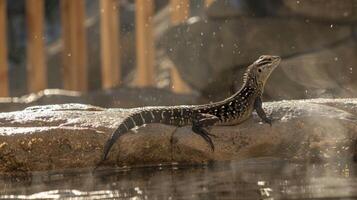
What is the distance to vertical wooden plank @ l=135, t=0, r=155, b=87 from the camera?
46.1ft

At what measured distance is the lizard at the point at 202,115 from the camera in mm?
7156

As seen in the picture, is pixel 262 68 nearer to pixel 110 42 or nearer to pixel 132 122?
pixel 132 122

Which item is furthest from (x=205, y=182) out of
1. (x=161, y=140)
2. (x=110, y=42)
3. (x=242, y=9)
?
(x=110, y=42)

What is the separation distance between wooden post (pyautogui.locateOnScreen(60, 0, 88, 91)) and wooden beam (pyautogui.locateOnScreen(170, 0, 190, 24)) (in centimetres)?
172

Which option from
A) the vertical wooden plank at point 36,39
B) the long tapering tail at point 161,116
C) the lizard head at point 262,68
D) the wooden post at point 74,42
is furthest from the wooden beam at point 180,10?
the long tapering tail at point 161,116

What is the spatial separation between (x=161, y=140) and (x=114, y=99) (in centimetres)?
606

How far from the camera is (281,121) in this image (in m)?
7.39

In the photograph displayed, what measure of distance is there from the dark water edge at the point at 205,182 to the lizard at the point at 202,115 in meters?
0.34

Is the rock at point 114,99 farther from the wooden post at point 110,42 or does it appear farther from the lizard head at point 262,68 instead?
the lizard head at point 262,68

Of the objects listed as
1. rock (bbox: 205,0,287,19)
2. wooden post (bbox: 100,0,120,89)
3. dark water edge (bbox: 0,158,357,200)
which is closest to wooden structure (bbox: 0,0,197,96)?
wooden post (bbox: 100,0,120,89)

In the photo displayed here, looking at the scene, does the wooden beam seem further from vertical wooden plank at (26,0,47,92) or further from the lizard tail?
the lizard tail

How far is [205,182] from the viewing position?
6.04 m

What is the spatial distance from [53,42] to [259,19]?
1144cm

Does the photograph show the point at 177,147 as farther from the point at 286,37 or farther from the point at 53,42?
the point at 53,42
